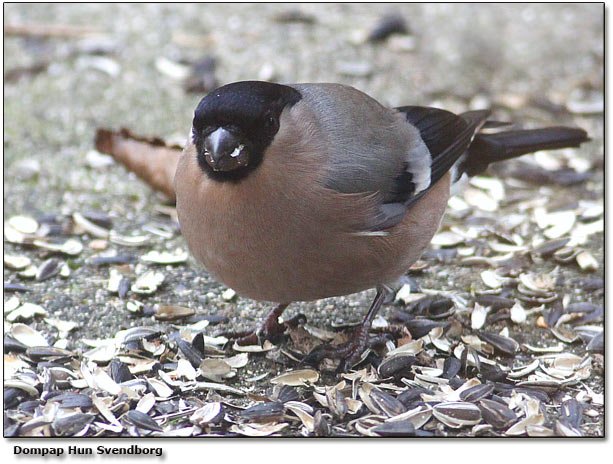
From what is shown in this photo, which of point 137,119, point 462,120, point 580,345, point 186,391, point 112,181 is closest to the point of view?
point 186,391

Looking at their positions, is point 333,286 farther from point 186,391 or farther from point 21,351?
point 21,351

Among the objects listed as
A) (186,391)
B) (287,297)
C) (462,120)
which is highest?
(462,120)

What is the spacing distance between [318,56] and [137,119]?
6.19ft

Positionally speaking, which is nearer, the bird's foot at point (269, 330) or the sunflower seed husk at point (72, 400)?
the sunflower seed husk at point (72, 400)

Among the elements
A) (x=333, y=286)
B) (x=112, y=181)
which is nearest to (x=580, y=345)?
(x=333, y=286)

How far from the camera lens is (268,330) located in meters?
4.55

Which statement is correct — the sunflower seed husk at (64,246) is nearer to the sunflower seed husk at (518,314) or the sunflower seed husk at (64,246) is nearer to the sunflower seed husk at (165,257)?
the sunflower seed husk at (165,257)

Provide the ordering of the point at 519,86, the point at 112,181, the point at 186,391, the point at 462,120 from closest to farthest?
the point at 186,391 < the point at 462,120 < the point at 112,181 < the point at 519,86

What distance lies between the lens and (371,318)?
461cm

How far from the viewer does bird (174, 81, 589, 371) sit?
154 inches

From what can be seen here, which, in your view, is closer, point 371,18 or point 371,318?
point 371,318

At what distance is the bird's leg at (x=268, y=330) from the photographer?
14.7ft

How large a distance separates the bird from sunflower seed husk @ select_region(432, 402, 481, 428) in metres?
0.60

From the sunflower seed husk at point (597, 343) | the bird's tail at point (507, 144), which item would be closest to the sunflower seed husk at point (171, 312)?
the bird's tail at point (507, 144)
